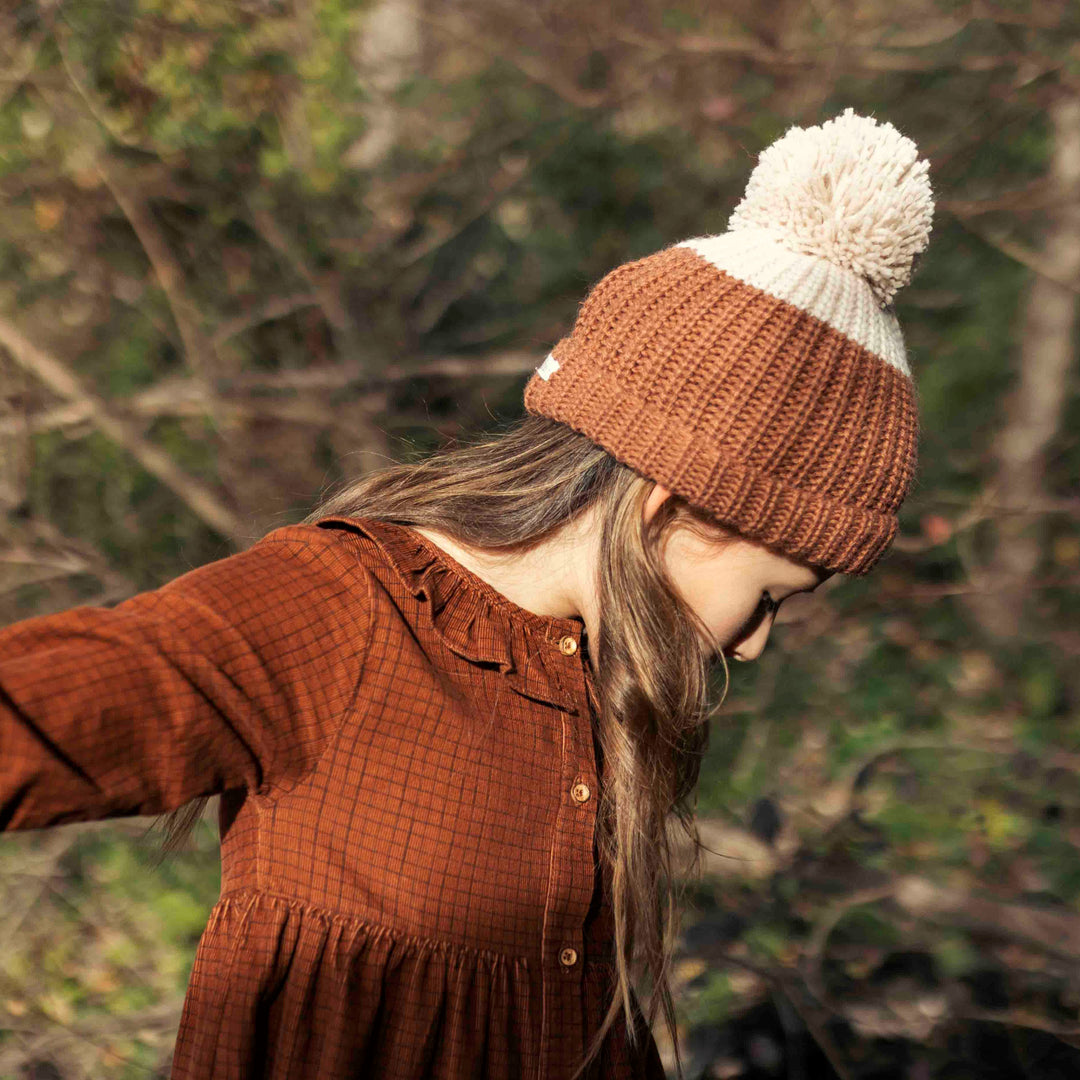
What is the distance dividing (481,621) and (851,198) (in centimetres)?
77

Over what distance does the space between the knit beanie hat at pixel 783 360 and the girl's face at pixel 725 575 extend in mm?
38

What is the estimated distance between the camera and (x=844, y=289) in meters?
1.50

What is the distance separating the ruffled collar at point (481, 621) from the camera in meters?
1.45

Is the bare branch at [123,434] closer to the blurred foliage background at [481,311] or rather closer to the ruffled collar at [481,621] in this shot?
the blurred foliage background at [481,311]

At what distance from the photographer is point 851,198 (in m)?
1.48

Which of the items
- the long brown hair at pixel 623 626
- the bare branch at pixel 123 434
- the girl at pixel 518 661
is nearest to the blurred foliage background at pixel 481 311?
the bare branch at pixel 123 434

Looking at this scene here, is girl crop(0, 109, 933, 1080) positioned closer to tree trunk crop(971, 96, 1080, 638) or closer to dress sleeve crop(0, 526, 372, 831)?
dress sleeve crop(0, 526, 372, 831)

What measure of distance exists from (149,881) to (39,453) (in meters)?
1.55

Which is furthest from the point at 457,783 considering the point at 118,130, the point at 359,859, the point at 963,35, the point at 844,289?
the point at 963,35

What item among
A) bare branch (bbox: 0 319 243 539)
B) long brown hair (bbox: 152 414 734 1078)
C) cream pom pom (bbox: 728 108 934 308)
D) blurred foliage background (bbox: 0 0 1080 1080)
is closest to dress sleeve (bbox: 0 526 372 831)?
long brown hair (bbox: 152 414 734 1078)

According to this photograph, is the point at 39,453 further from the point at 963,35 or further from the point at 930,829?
the point at 963,35

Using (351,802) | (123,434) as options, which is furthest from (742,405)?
(123,434)

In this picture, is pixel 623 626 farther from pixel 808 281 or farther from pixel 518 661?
pixel 808 281

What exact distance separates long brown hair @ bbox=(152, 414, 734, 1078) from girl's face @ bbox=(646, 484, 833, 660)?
0.06 ft
